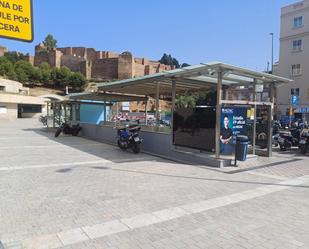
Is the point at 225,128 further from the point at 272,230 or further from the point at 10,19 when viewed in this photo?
the point at 10,19

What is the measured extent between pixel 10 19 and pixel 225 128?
26.4 ft

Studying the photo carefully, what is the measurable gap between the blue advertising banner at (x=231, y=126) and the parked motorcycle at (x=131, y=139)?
11.2 feet

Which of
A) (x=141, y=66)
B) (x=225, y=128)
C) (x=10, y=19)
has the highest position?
(x=141, y=66)

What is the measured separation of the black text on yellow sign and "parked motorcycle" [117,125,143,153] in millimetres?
9199

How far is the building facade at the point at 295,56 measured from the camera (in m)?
36.5

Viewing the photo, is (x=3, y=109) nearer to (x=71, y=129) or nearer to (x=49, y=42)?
(x=71, y=129)

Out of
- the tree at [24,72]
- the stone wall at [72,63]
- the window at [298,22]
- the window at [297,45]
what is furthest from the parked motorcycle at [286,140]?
the stone wall at [72,63]

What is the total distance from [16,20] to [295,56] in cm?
3972

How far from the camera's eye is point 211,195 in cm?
633

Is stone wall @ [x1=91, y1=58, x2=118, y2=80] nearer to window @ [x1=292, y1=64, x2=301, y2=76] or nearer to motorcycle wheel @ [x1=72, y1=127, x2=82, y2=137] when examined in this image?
window @ [x1=292, y1=64, x2=301, y2=76]

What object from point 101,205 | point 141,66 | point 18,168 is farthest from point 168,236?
point 141,66

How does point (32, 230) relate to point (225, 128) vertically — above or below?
below

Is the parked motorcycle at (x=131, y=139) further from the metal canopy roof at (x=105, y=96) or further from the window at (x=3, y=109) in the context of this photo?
the window at (x=3, y=109)

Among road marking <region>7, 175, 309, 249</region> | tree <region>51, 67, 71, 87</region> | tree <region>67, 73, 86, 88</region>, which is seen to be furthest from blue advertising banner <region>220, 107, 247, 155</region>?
tree <region>51, 67, 71, 87</region>
